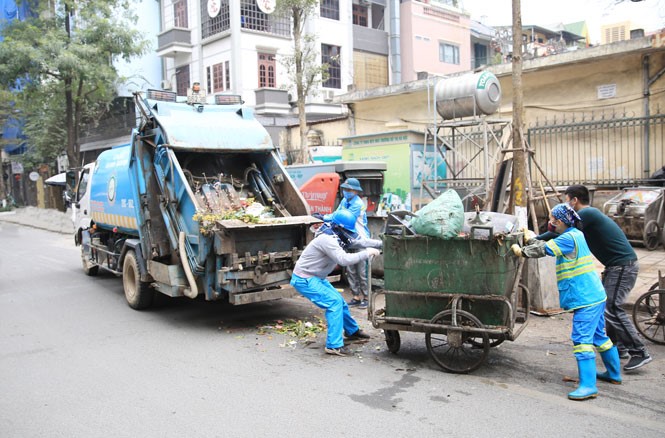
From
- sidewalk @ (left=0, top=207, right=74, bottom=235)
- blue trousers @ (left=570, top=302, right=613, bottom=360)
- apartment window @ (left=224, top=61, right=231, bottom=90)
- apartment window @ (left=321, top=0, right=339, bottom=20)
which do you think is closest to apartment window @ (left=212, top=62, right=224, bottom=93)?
apartment window @ (left=224, top=61, right=231, bottom=90)

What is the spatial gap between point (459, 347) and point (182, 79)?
25.8 m

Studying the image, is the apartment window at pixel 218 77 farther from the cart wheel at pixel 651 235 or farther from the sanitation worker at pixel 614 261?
the sanitation worker at pixel 614 261

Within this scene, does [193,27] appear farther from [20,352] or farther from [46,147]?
[20,352]

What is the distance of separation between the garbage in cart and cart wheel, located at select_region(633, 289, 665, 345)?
134cm

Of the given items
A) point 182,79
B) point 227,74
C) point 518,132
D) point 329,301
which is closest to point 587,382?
point 329,301

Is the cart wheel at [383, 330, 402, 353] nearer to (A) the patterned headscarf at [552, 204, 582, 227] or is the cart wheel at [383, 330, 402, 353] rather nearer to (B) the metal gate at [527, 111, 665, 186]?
(A) the patterned headscarf at [552, 204, 582, 227]

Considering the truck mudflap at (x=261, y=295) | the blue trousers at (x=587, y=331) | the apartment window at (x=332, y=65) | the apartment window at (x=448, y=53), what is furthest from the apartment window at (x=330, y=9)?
the blue trousers at (x=587, y=331)

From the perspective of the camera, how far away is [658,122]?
1147 cm

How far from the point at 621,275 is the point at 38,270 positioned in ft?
37.0

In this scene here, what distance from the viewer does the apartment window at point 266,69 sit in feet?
83.8

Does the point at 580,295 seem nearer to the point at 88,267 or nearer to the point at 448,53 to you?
the point at 88,267

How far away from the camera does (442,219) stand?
514 centimetres

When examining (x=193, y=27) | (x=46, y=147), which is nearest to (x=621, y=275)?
(x=193, y=27)

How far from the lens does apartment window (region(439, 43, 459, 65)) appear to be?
31609 millimetres
